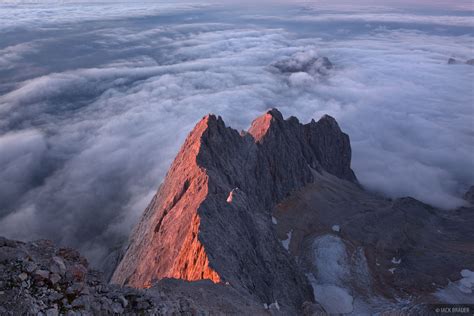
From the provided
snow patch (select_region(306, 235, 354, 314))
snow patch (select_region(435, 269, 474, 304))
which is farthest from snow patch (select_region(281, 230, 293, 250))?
snow patch (select_region(435, 269, 474, 304))

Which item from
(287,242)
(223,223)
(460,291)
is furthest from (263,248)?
(460,291)

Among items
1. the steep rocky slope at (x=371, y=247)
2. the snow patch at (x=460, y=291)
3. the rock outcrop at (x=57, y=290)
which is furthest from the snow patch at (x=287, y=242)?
the rock outcrop at (x=57, y=290)

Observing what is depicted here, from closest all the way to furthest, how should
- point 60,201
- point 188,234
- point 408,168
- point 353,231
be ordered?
point 188,234 < point 353,231 < point 60,201 < point 408,168

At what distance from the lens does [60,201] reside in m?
170

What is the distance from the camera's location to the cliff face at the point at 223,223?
4116 centimetres

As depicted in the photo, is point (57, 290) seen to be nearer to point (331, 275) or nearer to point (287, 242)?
point (331, 275)

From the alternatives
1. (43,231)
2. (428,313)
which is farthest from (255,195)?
(43,231)

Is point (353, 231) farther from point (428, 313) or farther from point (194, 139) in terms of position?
point (194, 139)

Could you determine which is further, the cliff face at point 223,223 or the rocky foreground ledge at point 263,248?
the cliff face at point 223,223

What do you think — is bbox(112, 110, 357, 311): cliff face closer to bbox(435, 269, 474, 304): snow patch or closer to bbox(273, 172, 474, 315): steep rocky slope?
bbox(273, 172, 474, 315): steep rocky slope

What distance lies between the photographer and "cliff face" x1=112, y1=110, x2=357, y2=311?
4116 centimetres

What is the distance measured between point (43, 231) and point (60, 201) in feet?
84.8

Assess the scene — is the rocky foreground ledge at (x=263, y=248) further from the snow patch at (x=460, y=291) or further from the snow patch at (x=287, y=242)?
the snow patch at (x=287, y=242)

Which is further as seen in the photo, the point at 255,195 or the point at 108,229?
the point at 108,229
